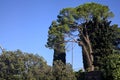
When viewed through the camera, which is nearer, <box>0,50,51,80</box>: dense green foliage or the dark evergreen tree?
<box>0,50,51,80</box>: dense green foliage

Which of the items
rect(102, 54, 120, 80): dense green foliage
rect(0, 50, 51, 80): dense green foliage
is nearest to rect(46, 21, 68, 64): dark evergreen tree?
rect(0, 50, 51, 80): dense green foliage

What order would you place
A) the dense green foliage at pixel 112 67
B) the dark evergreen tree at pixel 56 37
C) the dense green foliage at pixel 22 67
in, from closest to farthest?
1. the dense green foliage at pixel 112 67
2. the dense green foliage at pixel 22 67
3. the dark evergreen tree at pixel 56 37

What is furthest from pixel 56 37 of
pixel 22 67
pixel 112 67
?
pixel 112 67

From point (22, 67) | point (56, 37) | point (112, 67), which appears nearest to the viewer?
point (112, 67)

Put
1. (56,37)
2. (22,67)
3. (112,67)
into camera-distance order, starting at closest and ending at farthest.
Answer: (112,67) → (22,67) → (56,37)

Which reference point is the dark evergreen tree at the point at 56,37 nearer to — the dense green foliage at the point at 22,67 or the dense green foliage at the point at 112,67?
the dense green foliage at the point at 22,67

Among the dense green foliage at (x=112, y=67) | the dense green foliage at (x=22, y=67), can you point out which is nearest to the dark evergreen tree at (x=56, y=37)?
the dense green foliage at (x=22, y=67)

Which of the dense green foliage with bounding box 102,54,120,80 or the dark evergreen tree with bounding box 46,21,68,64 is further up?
the dark evergreen tree with bounding box 46,21,68,64

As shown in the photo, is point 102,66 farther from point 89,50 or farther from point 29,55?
point 89,50

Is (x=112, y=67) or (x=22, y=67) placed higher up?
(x=22, y=67)

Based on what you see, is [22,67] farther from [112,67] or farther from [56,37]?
[56,37]

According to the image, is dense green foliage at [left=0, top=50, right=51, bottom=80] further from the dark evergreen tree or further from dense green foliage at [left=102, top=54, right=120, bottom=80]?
the dark evergreen tree

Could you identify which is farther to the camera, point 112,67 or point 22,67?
point 22,67

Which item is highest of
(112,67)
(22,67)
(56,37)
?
(56,37)
